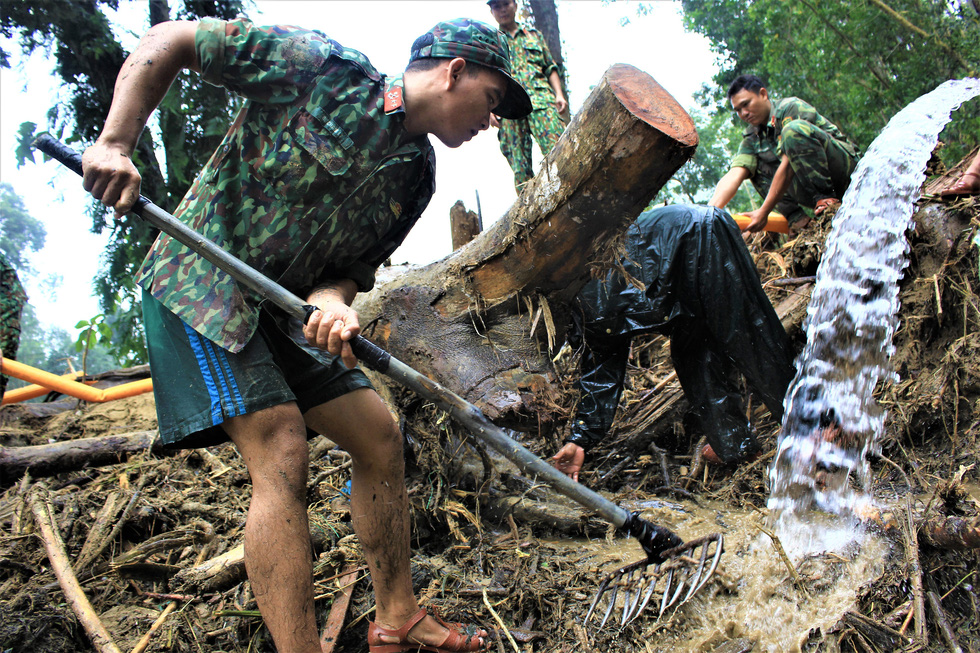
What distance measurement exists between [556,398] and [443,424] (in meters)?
0.83

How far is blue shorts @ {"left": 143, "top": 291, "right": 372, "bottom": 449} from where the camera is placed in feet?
5.33

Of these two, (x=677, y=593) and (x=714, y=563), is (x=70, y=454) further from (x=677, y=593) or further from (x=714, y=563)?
(x=714, y=563)

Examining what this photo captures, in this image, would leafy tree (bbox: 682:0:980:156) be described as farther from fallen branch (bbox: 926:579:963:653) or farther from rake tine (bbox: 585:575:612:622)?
rake tine (bbox: 585:575:612:622)

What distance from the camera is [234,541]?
109 inches

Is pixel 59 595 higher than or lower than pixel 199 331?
lower

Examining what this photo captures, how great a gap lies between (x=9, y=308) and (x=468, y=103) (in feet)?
11.2

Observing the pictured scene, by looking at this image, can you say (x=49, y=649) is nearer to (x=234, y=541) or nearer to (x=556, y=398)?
(x=234, y=541)

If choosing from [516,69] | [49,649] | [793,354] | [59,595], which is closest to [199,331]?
[49,649]

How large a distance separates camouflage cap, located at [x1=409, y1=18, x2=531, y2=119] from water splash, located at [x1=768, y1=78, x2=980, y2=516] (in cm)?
225

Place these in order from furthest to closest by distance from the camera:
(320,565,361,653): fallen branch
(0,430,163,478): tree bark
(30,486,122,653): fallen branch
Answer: (0,430,163,478): tree bark, (320,565,361,653): fallen branch, (30,486,122,653): fallen branch

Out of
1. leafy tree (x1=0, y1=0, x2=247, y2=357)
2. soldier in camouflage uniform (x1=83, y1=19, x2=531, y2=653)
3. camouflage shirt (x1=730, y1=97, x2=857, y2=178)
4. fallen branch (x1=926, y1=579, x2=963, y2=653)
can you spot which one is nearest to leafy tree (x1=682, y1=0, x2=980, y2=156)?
camouflage shirt (x1=730, y1=97, x2=857, y2=178)

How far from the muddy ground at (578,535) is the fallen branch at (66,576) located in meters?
0.06

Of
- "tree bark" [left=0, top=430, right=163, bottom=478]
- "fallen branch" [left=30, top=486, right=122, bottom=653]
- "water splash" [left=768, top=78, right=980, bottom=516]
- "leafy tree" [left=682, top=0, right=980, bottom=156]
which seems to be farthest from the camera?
"leafy tree" [left=682, top=0, right=980, bottom=156]

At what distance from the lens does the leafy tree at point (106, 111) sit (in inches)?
212
